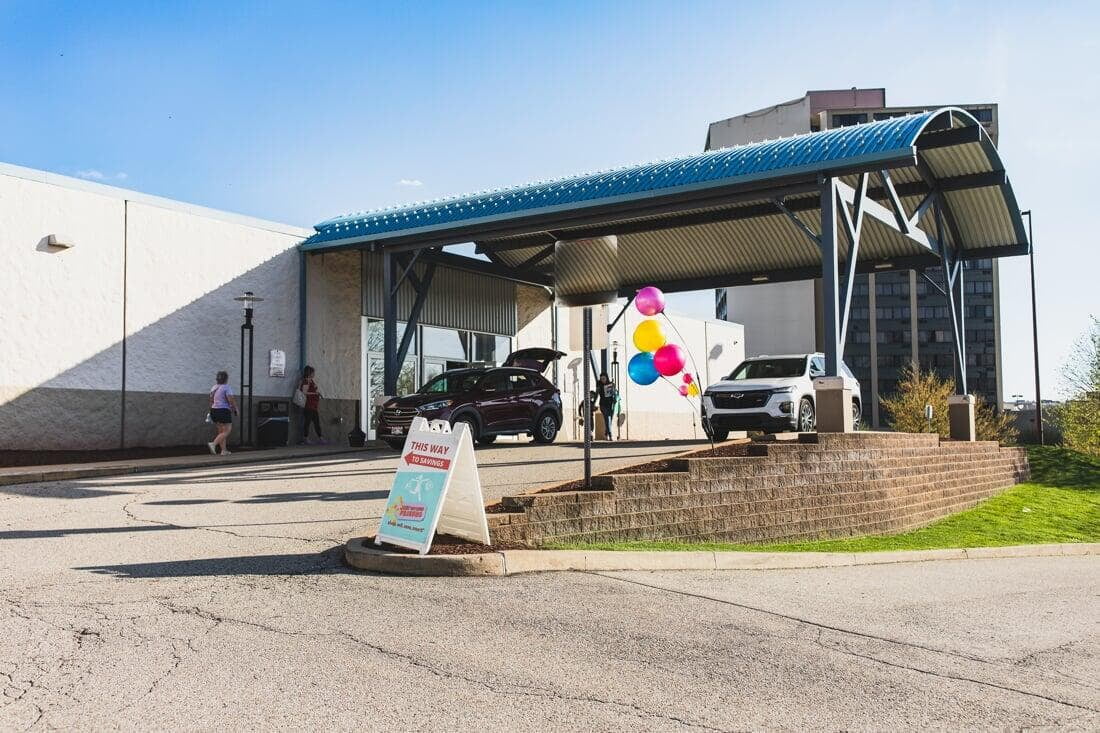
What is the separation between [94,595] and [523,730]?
153 inches

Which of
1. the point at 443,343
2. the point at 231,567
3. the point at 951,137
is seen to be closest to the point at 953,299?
the point at 951,137

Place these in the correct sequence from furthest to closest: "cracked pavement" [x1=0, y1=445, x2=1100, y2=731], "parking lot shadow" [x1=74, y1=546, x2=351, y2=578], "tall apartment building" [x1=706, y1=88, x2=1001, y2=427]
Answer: "tall apartment building" [x1=706, y1=88, x2=1001, y2=427] → "parking lot shadow" [x1=74, y1=546, x2=351, y2=578] → "cracked pavement" [x1=0, y1=445, x2=1100, y2=731]

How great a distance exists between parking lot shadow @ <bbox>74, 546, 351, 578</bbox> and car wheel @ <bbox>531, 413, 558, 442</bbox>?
12.2m

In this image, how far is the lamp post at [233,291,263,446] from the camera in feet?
67.5

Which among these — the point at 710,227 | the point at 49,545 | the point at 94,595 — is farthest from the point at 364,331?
the point at 94,595

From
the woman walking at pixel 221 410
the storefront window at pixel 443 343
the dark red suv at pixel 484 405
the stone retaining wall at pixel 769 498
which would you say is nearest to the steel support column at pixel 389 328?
the dark red suv at pixel 484 405

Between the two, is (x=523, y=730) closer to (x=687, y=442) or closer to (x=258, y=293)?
(x=687, y=442)

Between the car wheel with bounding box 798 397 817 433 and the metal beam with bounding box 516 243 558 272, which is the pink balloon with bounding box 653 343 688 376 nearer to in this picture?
the car wheel with bounding box 798 397 817 433

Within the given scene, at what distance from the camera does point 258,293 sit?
858 inches

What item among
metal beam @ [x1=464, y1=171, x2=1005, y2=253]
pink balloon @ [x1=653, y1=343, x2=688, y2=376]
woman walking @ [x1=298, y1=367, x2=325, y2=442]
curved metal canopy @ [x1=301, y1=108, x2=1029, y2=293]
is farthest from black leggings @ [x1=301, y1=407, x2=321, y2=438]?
pink balloon @ [x1=653, y1=343, x2=688, y2=376]

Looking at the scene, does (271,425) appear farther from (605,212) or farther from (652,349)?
(652,349)

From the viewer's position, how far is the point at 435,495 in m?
7.95

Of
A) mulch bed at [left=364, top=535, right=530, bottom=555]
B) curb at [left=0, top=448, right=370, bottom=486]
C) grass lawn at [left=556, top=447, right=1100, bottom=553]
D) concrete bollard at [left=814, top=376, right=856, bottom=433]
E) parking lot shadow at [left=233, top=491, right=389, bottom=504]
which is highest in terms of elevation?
concrete bollard at [left=814, top=376, right=856, bottom=433]

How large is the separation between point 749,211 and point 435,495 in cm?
1569
